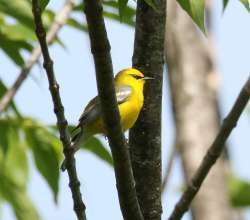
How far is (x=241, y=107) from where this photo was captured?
12.1 feet

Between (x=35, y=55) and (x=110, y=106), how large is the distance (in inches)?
63.5

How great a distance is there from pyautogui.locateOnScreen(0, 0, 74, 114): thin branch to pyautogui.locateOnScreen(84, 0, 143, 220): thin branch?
35.5 inches

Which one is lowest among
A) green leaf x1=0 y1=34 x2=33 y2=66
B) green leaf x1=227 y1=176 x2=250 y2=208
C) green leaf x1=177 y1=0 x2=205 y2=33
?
green leaf x1=227 y1=176 x2=250 y2=208

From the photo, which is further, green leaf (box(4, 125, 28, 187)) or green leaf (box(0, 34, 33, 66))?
green leaf (box(4, 125, 28, 187))

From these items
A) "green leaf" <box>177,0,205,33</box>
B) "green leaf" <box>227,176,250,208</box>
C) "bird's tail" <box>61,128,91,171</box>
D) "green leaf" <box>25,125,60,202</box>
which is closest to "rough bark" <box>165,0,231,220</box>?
"green leaf" <box>227,176,250,208</box>

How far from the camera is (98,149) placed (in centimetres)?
452

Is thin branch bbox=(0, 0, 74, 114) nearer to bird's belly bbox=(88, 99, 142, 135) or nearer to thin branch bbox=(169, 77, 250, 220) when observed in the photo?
bird's belly bbox=(88, 99, 142, 135)

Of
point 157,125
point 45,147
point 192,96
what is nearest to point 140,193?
point 157,125

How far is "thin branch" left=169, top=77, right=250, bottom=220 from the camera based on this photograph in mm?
3635

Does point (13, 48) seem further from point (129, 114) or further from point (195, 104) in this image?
point (195, 104)

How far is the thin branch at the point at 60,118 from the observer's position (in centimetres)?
252

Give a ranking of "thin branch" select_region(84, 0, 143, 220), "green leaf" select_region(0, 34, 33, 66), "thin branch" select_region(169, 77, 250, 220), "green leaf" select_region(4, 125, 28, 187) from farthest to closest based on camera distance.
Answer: "green leaf" select_region(4, 125, 28, 187)
"green leaf" select_region(0, 34, 33, 66)
"thin branch" select_region(169, 77, 250, 220)
"thin branch" select_region(84, 0, 143, 220)

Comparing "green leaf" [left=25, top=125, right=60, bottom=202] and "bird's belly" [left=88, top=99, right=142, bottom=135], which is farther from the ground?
"green leaf" [left=25, top=125, right=60, bottom=202]

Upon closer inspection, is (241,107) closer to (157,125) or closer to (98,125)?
(157,125)
